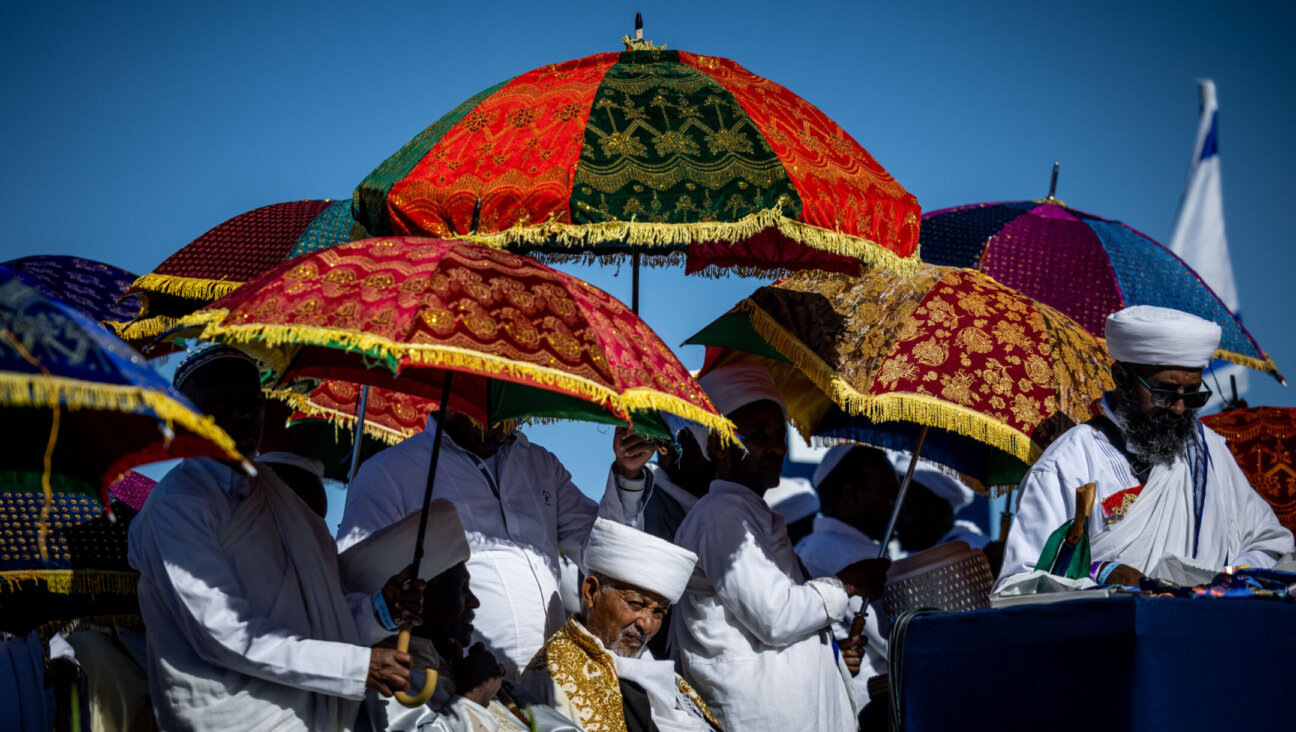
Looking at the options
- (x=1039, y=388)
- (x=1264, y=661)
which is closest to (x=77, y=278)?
(x=1039, y=388)

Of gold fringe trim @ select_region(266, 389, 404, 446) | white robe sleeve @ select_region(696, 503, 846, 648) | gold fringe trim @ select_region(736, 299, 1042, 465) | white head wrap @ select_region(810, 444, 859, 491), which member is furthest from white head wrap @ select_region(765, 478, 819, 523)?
white robe sleeve @ select_region(696, 503, 846, 648)

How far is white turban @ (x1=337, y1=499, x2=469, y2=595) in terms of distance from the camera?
4.32 meters

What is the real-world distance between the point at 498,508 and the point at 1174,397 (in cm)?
255

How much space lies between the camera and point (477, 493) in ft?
16.5

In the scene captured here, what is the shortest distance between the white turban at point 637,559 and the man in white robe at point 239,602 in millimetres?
822

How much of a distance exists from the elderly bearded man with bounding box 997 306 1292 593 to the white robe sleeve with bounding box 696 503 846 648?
0.75 meters

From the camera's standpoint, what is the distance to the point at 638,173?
14.9 ft

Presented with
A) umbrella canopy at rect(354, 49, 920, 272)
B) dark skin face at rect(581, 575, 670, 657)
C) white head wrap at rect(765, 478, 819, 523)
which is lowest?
white head wrap at rect(765, 478, 819, 523)

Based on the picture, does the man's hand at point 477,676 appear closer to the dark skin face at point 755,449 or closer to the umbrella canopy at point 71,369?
the dark skin face at point 755,449

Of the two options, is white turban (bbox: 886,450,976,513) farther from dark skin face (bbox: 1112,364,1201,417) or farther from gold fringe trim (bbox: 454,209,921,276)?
gold fringe trim (bbox: 454,209,921,276)

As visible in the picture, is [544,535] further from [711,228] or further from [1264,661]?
[1264,661]

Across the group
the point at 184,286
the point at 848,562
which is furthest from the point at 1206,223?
the point at 184,286

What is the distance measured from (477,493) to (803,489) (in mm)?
5212

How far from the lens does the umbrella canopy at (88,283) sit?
5.91 meters
